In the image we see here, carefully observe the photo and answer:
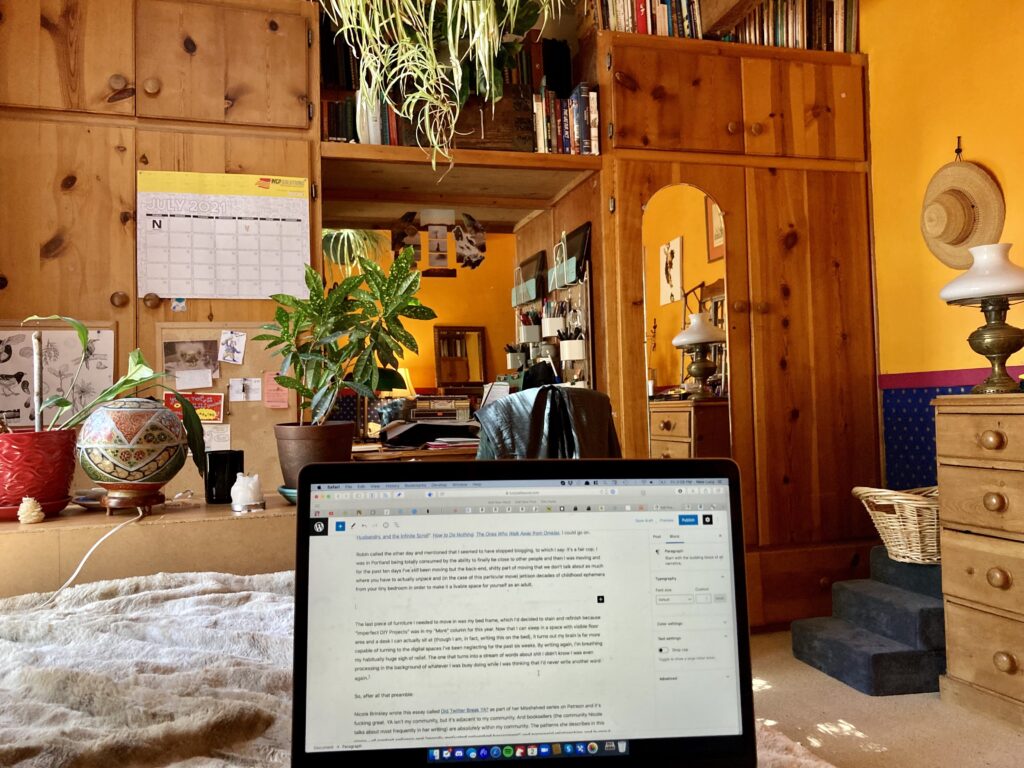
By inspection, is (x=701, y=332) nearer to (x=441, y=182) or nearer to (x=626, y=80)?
(x=626, y=80)

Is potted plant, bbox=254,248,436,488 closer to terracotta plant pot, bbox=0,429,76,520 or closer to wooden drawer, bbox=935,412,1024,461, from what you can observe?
terracotta plant pot, bbox=0,429,76,520

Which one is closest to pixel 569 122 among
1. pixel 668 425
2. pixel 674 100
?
pixel 674 100

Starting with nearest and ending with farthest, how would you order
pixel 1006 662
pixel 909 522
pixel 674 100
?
pixel 1006 662
pixel 909 522
pixel 674 100

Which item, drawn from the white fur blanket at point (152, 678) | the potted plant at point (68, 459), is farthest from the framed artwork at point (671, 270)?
the white fur blanket at point (152, 678)

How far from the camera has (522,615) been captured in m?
0.61

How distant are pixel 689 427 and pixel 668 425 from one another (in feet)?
0.34

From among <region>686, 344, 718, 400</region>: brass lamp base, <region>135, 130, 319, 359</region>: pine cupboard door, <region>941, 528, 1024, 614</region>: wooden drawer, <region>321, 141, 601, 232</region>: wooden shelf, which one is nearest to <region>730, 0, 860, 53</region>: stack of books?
<region>321, 141, 601, 232</region>: wooden shelf

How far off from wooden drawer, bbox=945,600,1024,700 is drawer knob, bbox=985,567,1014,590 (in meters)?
0.09

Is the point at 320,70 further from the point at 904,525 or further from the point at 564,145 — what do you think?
the point at 904,525

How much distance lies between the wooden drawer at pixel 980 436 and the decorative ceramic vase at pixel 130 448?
2.22 metres

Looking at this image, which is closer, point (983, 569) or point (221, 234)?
point (983, 569)

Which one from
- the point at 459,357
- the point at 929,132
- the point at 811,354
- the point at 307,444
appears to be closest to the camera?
the point at 307,444

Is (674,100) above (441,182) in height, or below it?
above

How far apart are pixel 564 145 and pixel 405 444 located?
140 cm
